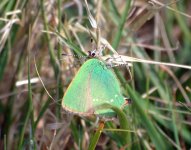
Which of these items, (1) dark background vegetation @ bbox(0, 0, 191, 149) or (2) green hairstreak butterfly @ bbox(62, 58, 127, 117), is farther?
(1) dark background vegetation @ bbox(0, 0, 191, 149)

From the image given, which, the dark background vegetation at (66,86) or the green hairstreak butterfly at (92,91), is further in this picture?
the dark background vegetation at (66,86)

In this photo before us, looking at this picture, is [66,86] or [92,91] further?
[66,86]

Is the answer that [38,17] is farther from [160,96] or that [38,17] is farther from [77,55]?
[160,96]

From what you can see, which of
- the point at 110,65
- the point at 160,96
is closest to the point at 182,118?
the point at 160,96
